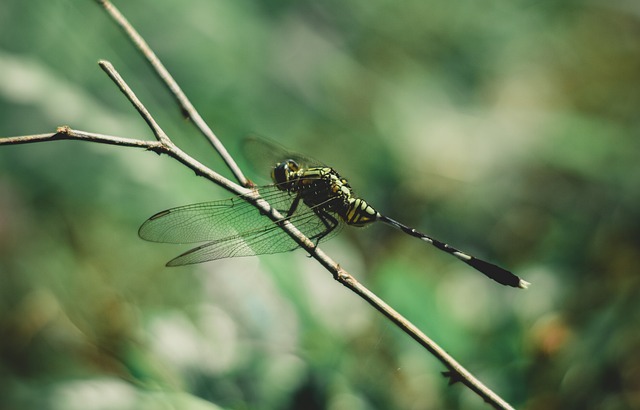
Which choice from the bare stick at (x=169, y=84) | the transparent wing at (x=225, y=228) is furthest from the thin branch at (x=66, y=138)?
the transparent wing at (x=225, y=228)

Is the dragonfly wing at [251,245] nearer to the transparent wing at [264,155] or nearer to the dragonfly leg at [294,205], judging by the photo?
the dragonfly leg at [294,205]

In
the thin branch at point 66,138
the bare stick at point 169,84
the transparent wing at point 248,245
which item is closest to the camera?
the thin branch at point 66,138

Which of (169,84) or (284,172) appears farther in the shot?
(284,172)

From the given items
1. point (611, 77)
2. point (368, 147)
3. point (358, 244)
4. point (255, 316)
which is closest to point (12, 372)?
point (255, 316)

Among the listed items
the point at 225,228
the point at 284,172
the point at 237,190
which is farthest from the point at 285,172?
the point at 237,190

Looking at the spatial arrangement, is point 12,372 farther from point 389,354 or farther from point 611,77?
point 611,77

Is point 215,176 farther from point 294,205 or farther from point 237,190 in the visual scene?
point 294,205
